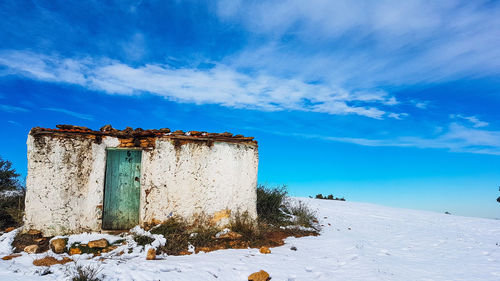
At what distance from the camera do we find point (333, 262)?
6.55m

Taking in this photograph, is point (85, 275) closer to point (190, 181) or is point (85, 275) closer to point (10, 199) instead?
point (190, 181)

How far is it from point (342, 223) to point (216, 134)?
6.82 metres

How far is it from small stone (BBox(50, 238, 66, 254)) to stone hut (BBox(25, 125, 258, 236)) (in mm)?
730

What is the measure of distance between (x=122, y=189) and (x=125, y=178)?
0.29 meters

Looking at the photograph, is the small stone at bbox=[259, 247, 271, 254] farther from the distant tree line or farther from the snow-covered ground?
the distant tree line

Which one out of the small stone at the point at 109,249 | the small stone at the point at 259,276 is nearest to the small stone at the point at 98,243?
the small stone at the point at 109,249

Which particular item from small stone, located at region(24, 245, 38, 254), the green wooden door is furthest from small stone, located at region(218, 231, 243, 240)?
small stone, located at region(24, 245, 38, 254)

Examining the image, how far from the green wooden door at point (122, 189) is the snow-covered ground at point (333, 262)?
5.27 ft

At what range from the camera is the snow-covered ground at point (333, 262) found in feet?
17.5

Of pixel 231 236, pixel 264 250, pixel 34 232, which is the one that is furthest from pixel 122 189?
pixel 264 250

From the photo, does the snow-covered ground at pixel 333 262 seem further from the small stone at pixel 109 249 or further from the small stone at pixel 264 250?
the small stone at pixel 109 249

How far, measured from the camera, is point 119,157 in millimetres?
7961

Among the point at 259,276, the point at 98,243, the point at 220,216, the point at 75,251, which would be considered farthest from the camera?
the point at 220,216

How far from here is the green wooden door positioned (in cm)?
780
